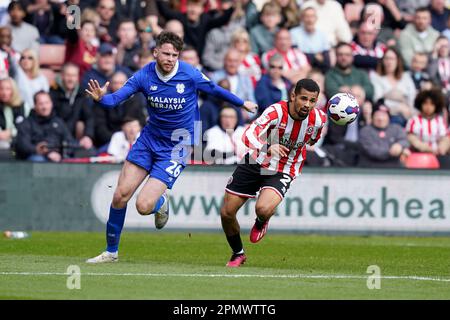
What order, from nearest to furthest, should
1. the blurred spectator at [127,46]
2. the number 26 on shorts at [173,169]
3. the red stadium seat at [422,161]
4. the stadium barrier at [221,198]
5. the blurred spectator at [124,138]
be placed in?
1. the number 26 on shorts at [173,169]
2. the stadium barrier at [221,198]
3. the blurred spectator at [124,138]
4. the red stadium seat at [422,161]
5. the blurred spectator at [127,46]

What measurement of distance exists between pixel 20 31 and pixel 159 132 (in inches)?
356

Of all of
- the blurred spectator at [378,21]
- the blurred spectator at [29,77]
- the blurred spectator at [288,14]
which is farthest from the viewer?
the blurred spectator at [378,21]

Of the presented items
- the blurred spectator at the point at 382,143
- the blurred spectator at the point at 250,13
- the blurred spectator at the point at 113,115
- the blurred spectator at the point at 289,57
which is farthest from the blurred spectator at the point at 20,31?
the blurred spectator at the point at 382,143

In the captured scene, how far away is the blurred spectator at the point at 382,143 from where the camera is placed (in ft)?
71.1

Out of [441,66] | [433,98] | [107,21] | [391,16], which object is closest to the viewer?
[433,98]

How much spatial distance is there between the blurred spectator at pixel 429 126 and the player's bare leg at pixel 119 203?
31.9 feet

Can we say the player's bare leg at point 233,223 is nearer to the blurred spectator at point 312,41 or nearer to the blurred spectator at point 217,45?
the blurred spectator at point 217,45

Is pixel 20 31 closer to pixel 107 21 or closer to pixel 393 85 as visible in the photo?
pixel 107 21

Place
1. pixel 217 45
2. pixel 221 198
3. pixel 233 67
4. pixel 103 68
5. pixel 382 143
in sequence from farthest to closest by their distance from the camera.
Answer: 1. pixel 217 45
2. pixel 233 67
3. pixel 382 143
4. pixel 103 68
5. pixel 221 198

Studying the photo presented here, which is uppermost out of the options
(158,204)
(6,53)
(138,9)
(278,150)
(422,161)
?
(138,9)

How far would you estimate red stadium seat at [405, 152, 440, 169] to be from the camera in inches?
859

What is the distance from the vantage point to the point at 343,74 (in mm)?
23156

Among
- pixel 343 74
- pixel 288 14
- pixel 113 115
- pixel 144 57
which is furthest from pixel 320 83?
pixel 113 115
